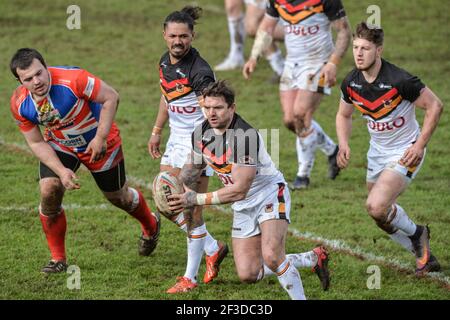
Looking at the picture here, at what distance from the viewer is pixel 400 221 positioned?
9359 mm

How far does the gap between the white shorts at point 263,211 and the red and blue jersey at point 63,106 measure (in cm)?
183

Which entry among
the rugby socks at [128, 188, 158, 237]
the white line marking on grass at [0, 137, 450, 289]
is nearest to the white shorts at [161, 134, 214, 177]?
the rugby socks at [128, 188, 158, 237]

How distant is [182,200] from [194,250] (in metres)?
1.07

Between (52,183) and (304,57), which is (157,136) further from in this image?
(304,57)

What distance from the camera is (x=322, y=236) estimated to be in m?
10.7

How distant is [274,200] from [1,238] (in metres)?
3.47

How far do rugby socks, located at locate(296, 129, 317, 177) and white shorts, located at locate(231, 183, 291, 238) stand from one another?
399cm

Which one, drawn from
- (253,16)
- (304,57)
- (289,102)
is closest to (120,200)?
(289,102)

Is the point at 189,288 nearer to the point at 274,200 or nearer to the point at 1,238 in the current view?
the point at 274,200

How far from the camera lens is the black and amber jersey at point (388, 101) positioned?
9.16m

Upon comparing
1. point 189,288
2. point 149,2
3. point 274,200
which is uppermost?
point 149,2

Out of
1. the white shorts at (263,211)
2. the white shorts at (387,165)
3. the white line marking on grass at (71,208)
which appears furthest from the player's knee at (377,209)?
the white line marking on grass at (71,208)

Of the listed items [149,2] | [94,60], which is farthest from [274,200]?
[149,2]

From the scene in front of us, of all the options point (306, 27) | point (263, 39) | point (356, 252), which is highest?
point (306, 27)
